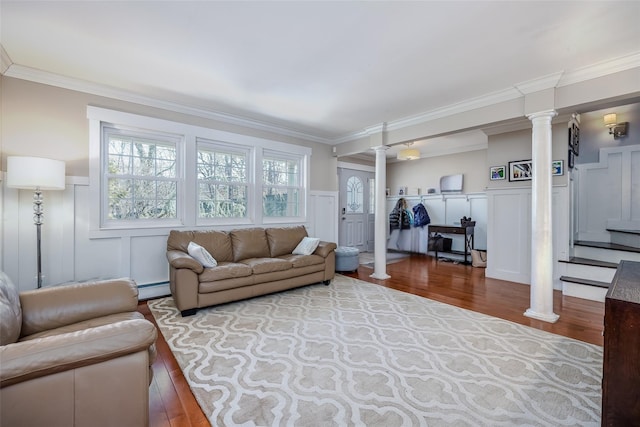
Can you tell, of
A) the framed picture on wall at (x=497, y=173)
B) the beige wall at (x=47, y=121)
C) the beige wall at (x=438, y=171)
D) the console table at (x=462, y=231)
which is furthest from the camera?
the beige wall at (x=438, y=171)

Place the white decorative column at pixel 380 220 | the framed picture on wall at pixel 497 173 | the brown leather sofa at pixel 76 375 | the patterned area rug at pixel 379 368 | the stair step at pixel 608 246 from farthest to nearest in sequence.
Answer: the white decorative column at pixel 380 220, the framed picture on wall at pixel 497 173, the stair step at pixel 608 246, the patterned area rug at pixel 379 368, the brown leather sofa at pixel 76 375

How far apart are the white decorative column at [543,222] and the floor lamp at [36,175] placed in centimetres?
479

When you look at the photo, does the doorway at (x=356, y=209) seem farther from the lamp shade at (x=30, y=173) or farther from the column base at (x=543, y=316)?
the lamp shade at (x=30, y=173)

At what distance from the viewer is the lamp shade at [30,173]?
244cm

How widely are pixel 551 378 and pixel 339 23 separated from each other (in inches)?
113

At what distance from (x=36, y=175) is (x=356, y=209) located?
5.59 m

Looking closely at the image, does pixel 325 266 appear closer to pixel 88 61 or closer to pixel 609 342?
pixel 609 342

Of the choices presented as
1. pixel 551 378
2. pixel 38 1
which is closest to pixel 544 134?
pixel 551 378

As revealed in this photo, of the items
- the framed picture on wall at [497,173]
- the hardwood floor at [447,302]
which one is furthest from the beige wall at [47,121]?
the framed picture on wall at [497,173]

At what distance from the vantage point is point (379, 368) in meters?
2.01

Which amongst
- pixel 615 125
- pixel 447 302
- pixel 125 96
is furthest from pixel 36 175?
pixel 615 125

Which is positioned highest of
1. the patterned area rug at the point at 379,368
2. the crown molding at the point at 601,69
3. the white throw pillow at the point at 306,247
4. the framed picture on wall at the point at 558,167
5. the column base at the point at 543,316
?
the crown molding at the point at 601,69

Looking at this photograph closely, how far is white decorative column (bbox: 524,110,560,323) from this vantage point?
2951 mm

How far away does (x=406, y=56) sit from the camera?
8.17 feet
